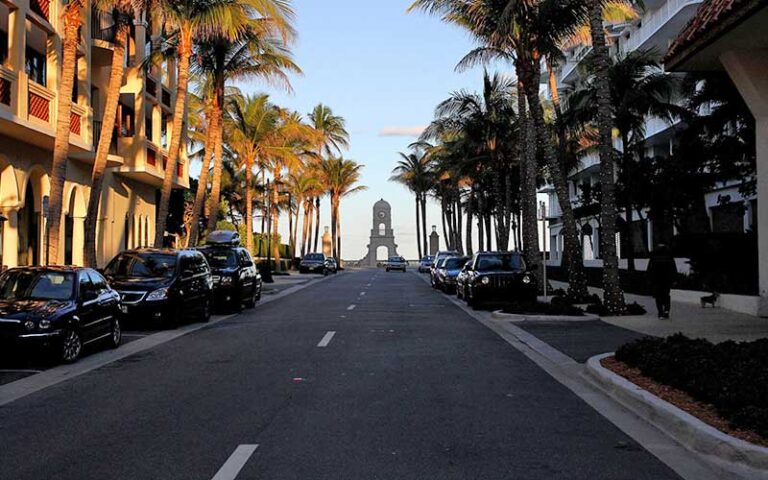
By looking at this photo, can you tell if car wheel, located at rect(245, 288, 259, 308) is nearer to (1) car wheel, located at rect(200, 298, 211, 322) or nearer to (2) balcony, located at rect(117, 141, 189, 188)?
(1) car wheel, located at rect(200, 298, 211, 322)

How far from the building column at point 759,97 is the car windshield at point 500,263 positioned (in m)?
8.78

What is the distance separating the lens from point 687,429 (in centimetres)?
663

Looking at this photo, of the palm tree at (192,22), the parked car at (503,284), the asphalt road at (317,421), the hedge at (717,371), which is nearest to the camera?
the asphalt road at (317,421)

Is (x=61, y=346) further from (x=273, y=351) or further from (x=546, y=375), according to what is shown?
(x=546, y=375)

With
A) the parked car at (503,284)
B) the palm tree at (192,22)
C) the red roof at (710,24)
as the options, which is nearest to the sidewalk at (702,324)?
the parked car at (503,284)


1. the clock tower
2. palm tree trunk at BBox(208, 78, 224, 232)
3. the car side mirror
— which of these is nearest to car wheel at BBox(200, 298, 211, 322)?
Result: the car side mirror

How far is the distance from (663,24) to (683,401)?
33872mm

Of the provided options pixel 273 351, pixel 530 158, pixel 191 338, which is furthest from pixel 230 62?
pixel 273 351

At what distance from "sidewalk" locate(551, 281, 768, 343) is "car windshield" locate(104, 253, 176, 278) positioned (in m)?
10.3

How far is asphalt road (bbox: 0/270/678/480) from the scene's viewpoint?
5969 millimetres

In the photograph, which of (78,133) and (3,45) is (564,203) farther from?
(3,45)

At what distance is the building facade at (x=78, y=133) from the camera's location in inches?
781

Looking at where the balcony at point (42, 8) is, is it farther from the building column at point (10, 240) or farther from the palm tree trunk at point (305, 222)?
the palm tree trunk at point (305, 222)

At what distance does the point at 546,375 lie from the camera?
10.6m
